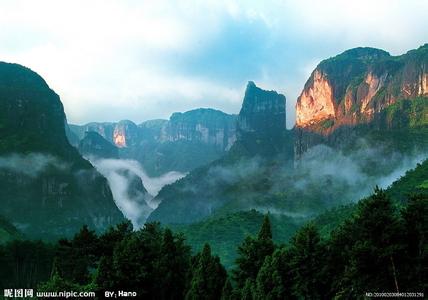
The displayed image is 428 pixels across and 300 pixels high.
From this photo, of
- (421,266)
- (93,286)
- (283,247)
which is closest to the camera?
(421,266)

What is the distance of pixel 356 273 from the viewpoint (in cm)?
4625

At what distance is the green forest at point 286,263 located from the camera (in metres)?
45.6

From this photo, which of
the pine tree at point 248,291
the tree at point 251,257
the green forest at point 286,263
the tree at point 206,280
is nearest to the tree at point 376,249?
the green forest at point 286,263

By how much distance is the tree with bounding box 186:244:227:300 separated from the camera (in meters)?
59.7

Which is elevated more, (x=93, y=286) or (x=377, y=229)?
A: (x=377, y=229)

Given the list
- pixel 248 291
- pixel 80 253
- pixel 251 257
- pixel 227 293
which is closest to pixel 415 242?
pixel 248 291

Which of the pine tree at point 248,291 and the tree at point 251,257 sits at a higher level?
the tree at point 251,257

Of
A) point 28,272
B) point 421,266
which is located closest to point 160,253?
point 421,266

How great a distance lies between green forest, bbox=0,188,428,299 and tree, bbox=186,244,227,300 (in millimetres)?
109

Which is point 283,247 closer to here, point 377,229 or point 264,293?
point 264,293

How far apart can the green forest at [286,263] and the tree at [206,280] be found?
0.11 meters

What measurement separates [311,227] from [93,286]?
913 inches

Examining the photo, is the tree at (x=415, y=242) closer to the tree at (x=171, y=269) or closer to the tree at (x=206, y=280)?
the tree at (x=206, y=280)

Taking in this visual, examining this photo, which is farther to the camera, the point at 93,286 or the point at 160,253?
the point at 160,253
